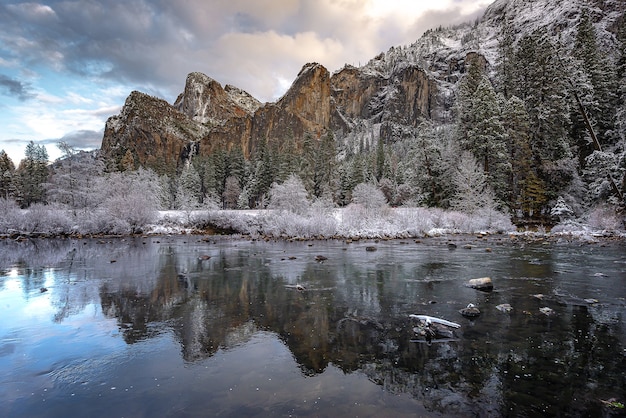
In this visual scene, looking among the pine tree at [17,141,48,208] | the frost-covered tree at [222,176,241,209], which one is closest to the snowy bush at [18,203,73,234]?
the frost-covered tree at [222,176,241,209]

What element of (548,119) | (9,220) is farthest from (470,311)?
(9,220)

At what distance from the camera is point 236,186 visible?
70750 mm

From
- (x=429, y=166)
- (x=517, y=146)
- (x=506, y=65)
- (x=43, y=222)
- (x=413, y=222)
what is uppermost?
(x=506, y=65)

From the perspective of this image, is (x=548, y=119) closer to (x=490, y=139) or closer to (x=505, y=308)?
(x=490, y=139)

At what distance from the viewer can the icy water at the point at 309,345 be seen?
5109 millimetres

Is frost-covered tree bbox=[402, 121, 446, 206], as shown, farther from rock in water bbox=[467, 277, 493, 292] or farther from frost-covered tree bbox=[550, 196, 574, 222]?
rock in water bbox=[467, 277, 493, 292]

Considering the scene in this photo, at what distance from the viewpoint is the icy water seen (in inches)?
201

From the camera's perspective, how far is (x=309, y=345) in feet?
24.0

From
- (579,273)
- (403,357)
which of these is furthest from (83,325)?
(579,273)

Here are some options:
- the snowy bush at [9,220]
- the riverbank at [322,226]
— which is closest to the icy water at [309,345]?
the riverbank at [322,226]

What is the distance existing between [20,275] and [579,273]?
23.0m

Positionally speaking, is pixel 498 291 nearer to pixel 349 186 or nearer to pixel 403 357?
pixel 403 357

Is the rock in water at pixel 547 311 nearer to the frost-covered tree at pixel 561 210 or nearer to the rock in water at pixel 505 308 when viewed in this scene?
the rock in water at pixel 505 308

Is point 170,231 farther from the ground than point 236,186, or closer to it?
closer to it
